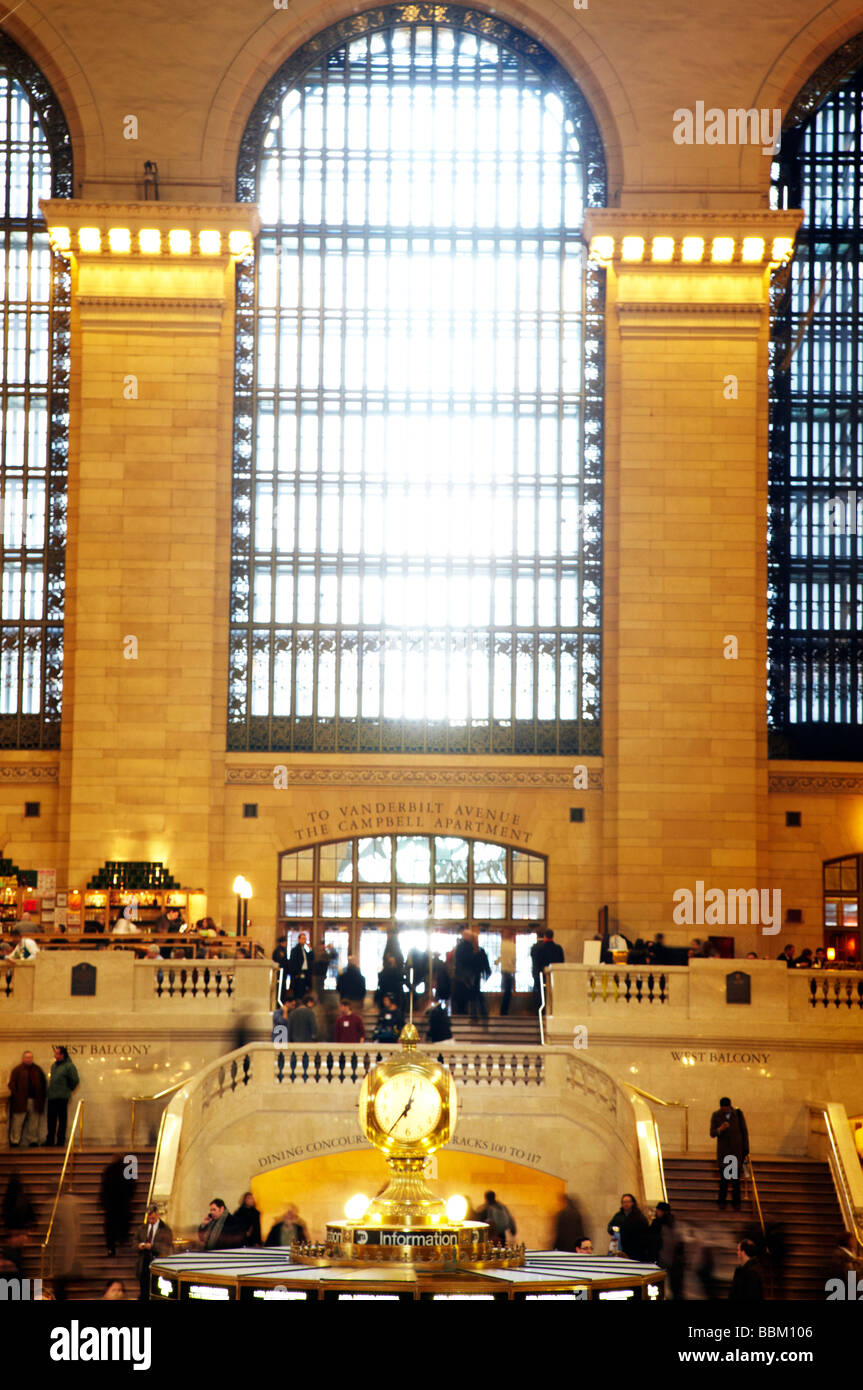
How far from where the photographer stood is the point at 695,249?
108 feet

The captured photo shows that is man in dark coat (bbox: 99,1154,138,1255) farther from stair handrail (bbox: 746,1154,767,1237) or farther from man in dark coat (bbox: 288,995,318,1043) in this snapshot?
stair handrail (bbox: 746,1154,767,1237)

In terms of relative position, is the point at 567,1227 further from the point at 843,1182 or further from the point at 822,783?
the point at 822,783

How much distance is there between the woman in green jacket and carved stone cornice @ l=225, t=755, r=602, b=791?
10.8 meters

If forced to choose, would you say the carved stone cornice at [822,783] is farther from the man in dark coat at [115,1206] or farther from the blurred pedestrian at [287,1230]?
the blurred pedestrian at [287,1230]

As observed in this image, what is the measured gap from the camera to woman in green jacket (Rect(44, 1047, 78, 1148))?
22500 mm

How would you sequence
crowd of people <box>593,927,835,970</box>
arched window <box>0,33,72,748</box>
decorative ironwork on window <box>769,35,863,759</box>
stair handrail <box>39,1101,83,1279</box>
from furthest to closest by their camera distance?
1. decorative ironwork on window <box>769,35,863,759</box>
2. arched window <box>0,33,72,748</box>
3. crowd of people <box>593,927,835,970</box>
4. stair handrail <box>39,1101,83,1279</box>

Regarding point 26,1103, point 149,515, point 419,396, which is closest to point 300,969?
point 26,1103

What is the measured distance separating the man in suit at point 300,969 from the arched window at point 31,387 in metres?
8.24

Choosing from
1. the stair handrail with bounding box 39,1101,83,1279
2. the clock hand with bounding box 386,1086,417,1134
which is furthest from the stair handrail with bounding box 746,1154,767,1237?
the clock hand with bounding box 386,1086,417,1134

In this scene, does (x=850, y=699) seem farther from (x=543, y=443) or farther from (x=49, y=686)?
(x=49, y=686)

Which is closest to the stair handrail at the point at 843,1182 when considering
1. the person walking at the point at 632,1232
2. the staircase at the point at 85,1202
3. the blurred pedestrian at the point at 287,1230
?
the person walking at the point at 632,1232

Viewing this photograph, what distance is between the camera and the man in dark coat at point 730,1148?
21422 millimetres
